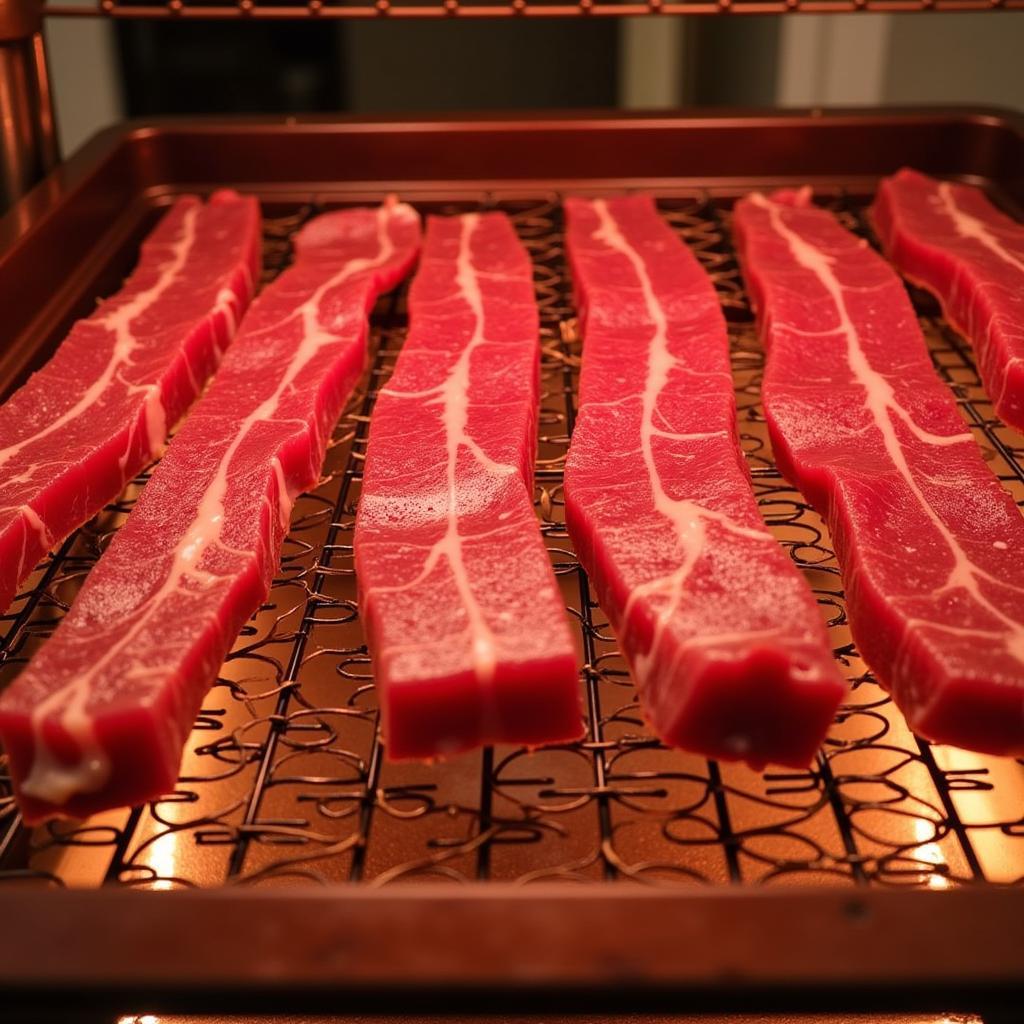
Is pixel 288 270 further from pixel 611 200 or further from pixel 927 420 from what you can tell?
pixel 927 420

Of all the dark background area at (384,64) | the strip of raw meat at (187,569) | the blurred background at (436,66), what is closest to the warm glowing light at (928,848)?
the strip of raw meat at (187,569)

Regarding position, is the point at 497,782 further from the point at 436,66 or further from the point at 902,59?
the point at 436,66

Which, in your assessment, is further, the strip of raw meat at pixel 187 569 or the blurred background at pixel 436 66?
the blurred background at pixel 436 66

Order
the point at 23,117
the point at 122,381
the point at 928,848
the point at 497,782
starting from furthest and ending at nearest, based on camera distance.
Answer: the point at 23,117, the point at 122,381, the point at 928,848, the point at 497,782

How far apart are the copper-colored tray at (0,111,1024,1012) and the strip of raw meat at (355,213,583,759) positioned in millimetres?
100

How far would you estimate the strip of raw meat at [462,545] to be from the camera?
163 cm

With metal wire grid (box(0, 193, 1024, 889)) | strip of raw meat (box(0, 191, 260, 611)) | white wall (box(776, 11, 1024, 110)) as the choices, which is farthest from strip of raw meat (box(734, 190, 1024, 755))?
white wall (box(776, 11, 1024, 110))

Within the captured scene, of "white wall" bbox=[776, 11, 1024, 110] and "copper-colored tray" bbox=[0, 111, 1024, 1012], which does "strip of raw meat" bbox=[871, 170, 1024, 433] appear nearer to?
"copper-colored tray" bbox=[0, 111, 1024, 1012]

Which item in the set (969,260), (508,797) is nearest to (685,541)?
(508,797)

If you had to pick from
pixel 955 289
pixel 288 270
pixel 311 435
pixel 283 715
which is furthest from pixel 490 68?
pixel 283 715

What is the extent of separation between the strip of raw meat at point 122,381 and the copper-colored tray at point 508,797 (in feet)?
0.30

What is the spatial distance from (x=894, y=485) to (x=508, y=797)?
0.88m

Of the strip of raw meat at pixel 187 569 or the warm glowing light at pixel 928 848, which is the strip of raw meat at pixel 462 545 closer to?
the strip of raw meat at pixel 187 569

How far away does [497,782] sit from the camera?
1.61 m
